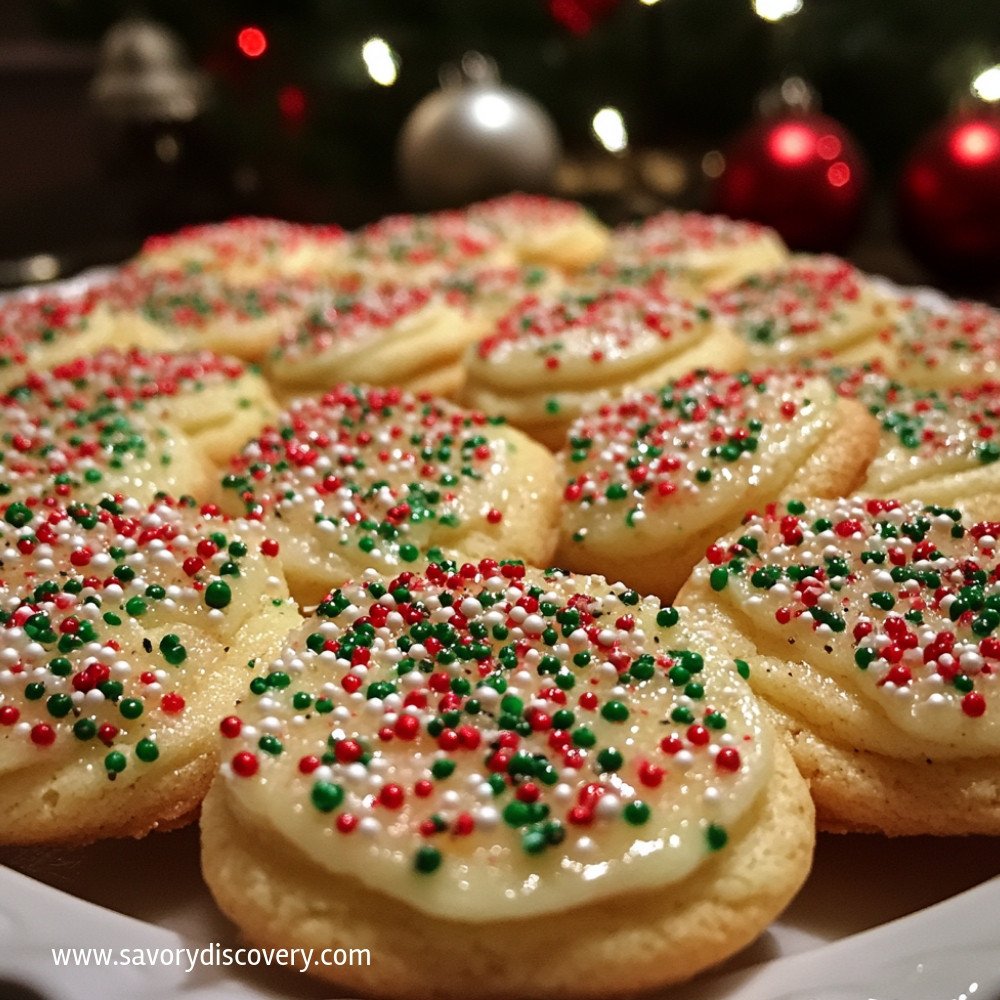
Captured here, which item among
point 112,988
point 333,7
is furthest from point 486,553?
point 333,7

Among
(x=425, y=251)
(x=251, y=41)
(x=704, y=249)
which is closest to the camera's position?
(x=704, y=249)

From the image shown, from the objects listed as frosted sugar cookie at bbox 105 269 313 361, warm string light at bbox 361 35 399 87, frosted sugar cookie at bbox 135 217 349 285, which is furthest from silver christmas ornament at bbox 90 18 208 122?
frosted sugar cookie at bbox 105 269 313 361

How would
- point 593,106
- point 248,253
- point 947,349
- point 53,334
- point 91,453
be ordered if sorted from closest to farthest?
1. point 91,453
2. point 947,349
3. point 53,334
4. point 248,253
5. point 593,106

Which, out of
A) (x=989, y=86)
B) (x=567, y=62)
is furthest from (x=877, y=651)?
(x=567, y=62)

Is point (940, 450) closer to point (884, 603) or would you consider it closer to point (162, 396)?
point (884, 603)

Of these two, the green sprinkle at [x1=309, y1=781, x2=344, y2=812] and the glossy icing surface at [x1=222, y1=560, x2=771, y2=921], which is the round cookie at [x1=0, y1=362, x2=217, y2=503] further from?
the green sprinkle at [x1=309, y1=781, x2=344, y2=812]

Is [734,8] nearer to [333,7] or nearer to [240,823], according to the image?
[333,7]

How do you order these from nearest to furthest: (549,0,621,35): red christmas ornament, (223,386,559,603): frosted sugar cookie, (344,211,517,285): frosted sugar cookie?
1. (223,386,559,603): frosted sugar cookie
2. (344,211,517,285): frosted sugar cookie
3. (549,0,621,35): red christmas ornament
